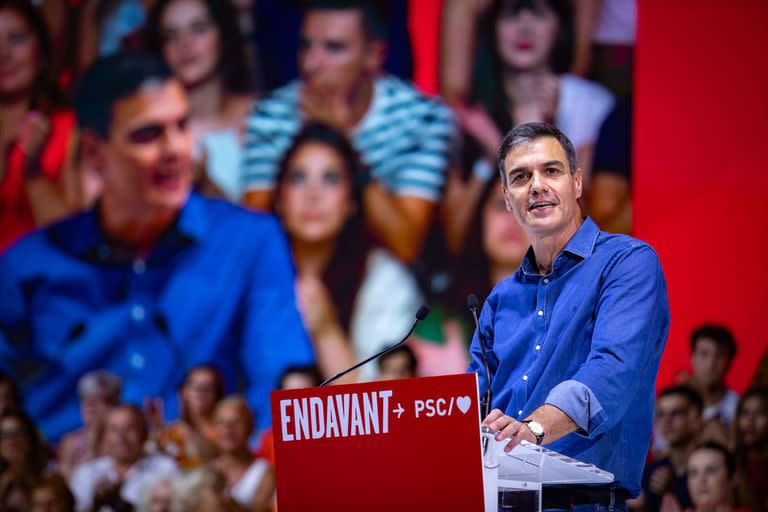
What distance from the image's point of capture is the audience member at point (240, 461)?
6020 mm

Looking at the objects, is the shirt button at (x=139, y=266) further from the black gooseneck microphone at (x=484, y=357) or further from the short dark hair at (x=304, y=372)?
the black gooseneck microphone at (x=484, y=357)

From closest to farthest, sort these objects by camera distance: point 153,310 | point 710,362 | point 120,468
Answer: point 710,362, point 120,468, point 153,310

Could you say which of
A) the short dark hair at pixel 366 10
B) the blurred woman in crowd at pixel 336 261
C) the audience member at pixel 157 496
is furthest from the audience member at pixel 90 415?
the short dark hair at pixel 366 10

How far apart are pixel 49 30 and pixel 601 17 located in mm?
3782

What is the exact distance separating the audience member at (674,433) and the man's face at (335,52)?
108 inches

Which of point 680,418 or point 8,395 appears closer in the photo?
point 680,418

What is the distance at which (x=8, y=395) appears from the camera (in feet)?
21.8

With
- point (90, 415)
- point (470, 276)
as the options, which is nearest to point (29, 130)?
point (90, 415)

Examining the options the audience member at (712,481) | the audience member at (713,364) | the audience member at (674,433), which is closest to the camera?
the audience member at (712,481)

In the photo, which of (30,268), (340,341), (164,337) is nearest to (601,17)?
(340,341)

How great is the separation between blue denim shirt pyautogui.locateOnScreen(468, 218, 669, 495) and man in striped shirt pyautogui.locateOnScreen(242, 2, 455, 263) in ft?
12.4

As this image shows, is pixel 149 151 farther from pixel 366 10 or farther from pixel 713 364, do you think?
pixel 713 364

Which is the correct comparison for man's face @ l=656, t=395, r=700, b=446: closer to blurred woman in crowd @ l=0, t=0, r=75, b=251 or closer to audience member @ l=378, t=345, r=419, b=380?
audience member @ l=378, t=345, r=419, b=380

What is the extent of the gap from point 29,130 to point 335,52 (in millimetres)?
2235
